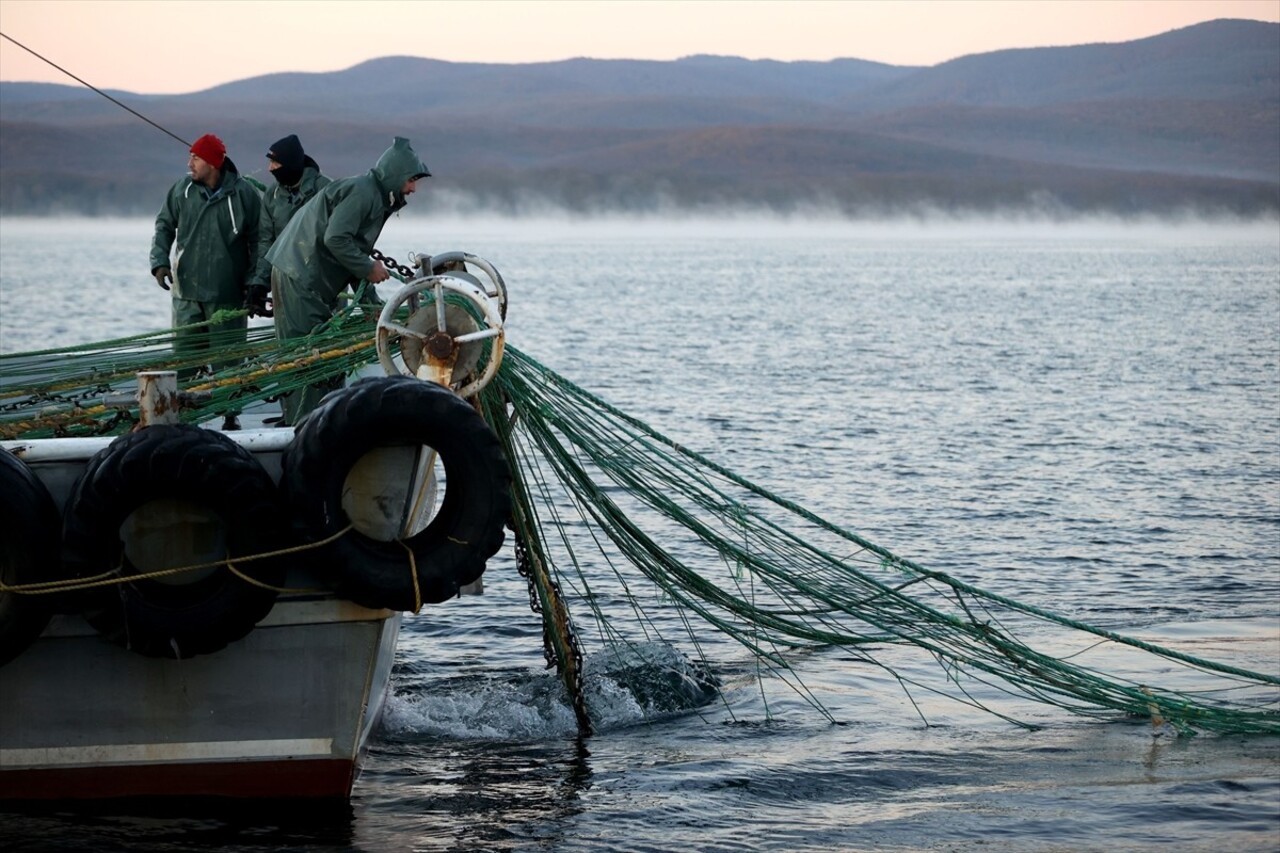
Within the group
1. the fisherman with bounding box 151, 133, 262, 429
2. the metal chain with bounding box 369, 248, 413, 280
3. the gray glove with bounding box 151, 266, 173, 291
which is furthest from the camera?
the gray glove with bounding box 151, 266, 173, 291

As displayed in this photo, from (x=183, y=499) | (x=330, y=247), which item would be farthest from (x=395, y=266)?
(x=183, y=499)

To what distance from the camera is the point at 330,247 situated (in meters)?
7.66

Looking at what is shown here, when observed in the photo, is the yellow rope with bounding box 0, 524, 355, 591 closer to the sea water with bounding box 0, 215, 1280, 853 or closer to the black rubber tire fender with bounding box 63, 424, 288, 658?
the black rubber tire fender with bounding box 63, 424, 288, 658

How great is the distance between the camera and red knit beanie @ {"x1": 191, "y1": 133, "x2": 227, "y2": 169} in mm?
9094

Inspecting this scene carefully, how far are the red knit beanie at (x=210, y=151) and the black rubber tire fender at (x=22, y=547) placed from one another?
3.62 metres

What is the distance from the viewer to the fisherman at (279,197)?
8.91m

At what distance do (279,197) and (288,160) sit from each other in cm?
26

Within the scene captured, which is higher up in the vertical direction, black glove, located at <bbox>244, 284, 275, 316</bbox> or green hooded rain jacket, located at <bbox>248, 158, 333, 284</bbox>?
green hooded rain jacket, located at <bbox>248, 158, 333, 284</bbox>

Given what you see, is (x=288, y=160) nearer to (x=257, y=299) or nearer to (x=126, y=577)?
(x=257, y=299)

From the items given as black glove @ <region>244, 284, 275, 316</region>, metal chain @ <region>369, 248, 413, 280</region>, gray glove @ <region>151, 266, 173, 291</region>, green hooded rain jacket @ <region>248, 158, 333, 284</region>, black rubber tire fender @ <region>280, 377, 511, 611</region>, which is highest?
green hooded rain jacket @ <region>248, 158, 333, 284</region>

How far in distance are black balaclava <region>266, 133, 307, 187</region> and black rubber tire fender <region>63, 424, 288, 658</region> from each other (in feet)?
10.9

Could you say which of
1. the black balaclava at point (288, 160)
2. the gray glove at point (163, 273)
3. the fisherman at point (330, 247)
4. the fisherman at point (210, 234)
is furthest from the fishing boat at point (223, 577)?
the gray glove at point (163, 273)

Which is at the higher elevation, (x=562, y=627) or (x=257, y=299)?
(x=257, y=299)

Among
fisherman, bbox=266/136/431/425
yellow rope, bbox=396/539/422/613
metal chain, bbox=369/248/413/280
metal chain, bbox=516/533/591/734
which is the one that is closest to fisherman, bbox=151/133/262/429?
fisherman, bbox=266/136/431/425
